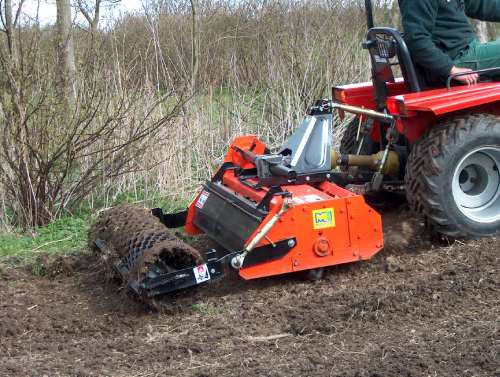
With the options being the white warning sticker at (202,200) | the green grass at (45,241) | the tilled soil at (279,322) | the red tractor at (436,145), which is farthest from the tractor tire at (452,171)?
the green grass at (45,241)

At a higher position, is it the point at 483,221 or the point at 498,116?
the point at 498,116

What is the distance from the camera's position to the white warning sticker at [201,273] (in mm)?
3641

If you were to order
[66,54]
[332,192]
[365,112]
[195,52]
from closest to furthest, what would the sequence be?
[332,192], [365,112], [66,54], [195,52]

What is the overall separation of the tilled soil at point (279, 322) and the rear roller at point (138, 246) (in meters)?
0.19

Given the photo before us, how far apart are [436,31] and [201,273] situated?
2.53 metres

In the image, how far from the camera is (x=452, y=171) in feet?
14.0

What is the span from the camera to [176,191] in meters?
6.48

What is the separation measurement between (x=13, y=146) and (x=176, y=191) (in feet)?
5.73

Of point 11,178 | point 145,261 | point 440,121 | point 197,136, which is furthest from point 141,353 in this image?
point 197,136

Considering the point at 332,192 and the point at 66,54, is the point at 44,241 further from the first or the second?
the point at 332,192

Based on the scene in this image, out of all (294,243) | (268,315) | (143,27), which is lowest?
(268,315)

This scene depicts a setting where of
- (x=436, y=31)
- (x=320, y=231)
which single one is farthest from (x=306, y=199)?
(x=436, y=31)

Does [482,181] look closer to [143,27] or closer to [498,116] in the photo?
[498,116]

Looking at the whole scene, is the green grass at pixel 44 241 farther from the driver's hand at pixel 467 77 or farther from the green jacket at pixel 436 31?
the driver's hand at pixel 467 77
